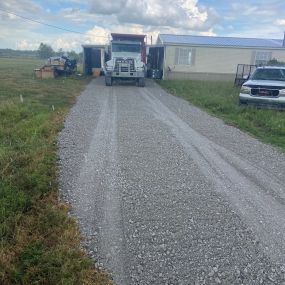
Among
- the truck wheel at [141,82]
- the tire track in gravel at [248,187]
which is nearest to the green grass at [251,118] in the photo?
the tire track in gravel at [248,187]

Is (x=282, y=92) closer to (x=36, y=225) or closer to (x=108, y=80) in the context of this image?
(x=36, y=225)

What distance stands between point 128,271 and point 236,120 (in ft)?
27.0

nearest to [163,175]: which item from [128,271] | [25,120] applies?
[128,271]

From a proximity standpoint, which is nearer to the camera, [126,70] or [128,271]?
[128,271]

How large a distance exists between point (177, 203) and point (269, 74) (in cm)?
1069

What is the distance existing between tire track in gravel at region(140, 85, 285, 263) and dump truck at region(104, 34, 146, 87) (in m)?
12.3

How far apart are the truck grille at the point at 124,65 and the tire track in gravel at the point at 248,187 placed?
1225 centimetres

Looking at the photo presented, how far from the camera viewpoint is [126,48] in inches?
789

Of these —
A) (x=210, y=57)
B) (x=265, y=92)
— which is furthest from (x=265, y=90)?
(x=210, y=57)

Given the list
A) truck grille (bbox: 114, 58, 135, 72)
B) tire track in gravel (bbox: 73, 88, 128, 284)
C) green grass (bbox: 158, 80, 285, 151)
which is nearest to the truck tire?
truck grille (bbox: 114, 58, 135, 72)

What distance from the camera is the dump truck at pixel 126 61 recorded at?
62.8ft

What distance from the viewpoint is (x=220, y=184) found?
499cm

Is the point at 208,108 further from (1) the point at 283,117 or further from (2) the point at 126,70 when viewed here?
(2) the point at 126,70

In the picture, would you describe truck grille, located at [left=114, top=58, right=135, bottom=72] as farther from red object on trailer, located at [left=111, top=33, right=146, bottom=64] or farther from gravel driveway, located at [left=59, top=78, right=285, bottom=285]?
gravel driveway, located at [left=59, top=78, right=285, bottom=285]
